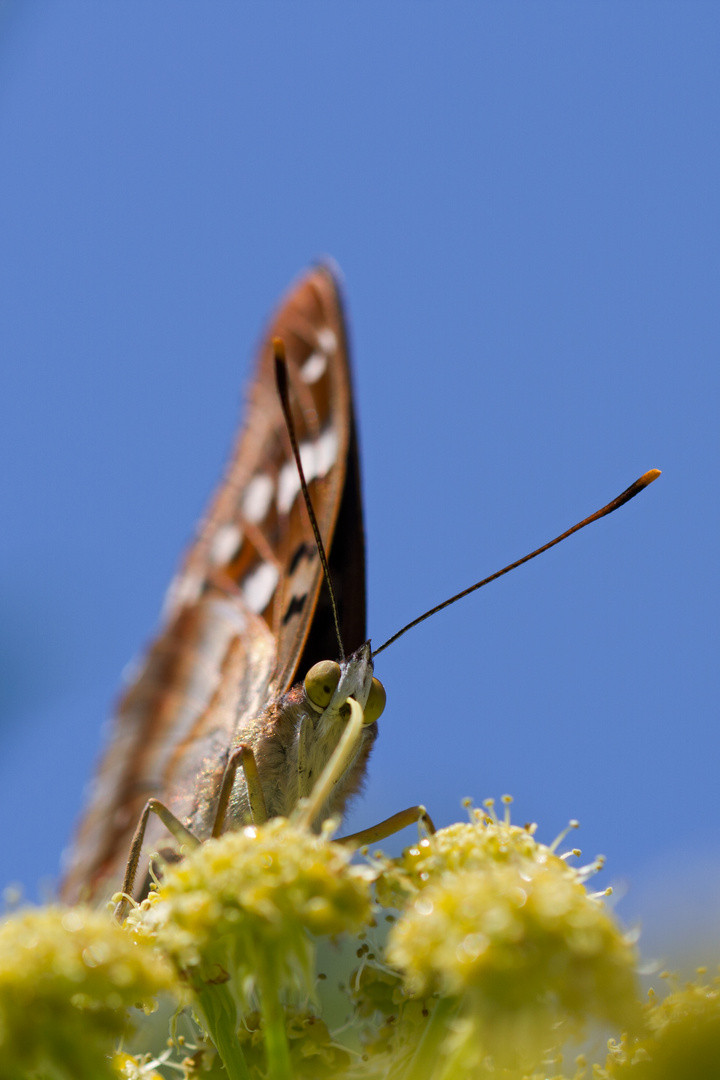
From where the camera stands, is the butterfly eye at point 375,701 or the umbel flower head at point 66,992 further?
the butterfly eye at point 375,701

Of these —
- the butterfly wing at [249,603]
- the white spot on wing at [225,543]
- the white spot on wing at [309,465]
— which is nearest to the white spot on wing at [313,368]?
the butterfly wing at [249,603]

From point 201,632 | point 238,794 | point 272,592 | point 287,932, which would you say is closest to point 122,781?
point 201,632

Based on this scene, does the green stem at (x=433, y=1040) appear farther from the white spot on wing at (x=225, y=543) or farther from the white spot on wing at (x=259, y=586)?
→ the white spot on wing at (x=225, y=543)

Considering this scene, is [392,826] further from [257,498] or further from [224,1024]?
[257,498]

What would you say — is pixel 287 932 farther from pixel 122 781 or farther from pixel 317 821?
pixel 122 781

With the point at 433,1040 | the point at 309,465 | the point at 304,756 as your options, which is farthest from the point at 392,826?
the point at 309,465

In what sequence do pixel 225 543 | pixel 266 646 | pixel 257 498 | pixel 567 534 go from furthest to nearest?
pixel 225 543 → pixel 257 498 → pixel 266 646 → pixel 567 534
